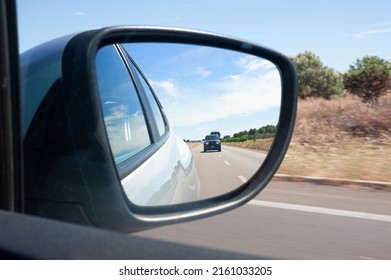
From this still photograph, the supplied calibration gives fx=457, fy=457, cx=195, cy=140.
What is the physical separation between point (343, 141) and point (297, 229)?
15574mm

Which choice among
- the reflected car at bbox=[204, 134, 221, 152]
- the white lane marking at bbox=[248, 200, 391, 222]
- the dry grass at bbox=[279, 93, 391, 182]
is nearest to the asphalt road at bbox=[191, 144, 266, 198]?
the reflected car at bbox=[204, 134, 221, 152]

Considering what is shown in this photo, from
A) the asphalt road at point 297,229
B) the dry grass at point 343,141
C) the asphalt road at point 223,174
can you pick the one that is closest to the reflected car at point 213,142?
the asphalt road at point 223,174

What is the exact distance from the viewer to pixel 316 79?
4178cm

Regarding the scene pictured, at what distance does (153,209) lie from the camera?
6.01 feet

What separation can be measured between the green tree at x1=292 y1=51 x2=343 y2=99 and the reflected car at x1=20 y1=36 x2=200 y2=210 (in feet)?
125

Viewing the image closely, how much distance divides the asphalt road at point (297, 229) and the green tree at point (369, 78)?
22.0 meters

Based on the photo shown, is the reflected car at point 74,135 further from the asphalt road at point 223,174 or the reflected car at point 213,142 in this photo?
the reflected car at point 213,142

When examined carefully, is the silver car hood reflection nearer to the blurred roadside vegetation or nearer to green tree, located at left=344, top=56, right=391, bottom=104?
the blurred roadside vegetation

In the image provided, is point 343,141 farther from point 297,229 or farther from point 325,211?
point 297,229

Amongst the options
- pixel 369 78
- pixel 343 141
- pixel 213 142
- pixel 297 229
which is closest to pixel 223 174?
pixel 213 142

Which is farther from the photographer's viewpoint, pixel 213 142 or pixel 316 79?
pixel 316 79

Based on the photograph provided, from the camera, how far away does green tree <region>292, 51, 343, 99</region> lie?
40.8 meters
